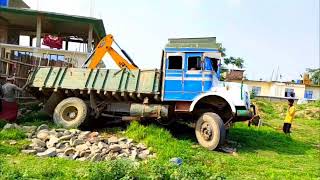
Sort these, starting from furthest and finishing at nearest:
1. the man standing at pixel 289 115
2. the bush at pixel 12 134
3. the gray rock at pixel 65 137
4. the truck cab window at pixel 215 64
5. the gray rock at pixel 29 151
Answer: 1. the man standing at pixel 289 115
2. the truck cab window at pixel 215 64
3. the gray rock at pixel 65 137
4. the bush at pixel 12 134
5. the gray rock at pixel 29 151

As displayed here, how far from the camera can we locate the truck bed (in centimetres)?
1353

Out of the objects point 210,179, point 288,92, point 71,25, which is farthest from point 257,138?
point 288,92

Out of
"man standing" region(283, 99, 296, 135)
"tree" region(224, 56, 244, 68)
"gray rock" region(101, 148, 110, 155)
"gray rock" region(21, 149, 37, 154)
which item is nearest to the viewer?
"gray rock" region(21, 149, 37, 154)

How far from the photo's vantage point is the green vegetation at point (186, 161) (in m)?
7.55

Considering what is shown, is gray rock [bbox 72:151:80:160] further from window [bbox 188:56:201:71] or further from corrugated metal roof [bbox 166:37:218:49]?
corrugated metal roof [bbox 166:37:218:49]

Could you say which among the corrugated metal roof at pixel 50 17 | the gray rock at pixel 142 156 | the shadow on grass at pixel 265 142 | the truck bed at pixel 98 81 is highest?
the corrugated metal roof at pixel 50 17

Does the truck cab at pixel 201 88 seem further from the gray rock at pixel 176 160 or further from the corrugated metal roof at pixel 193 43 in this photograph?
the gray rock at pixel 176 160

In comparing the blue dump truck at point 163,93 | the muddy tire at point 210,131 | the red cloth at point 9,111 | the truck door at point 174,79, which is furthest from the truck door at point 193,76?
the red cloth at point 9,111


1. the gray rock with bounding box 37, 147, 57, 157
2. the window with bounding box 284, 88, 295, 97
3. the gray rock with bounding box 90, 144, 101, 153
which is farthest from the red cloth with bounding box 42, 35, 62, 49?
the window with bounding box 284, 88, 295, 97

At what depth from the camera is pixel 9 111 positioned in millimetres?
13570

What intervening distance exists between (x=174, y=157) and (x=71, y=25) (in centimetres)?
1620

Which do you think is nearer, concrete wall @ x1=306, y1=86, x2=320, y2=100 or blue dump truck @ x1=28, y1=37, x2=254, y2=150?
blue dump truck @ x1=28, y1=37, x2=254, y2=150

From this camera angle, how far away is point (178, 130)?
581 inches

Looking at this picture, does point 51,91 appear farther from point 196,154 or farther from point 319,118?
point 319,118
